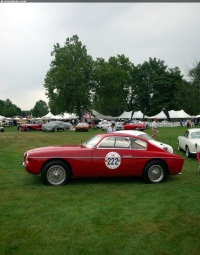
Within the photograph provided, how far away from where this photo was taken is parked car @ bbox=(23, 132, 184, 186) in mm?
7488

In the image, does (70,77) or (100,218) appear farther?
(70,77)

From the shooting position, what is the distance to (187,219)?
16.8 ft

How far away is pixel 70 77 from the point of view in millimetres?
53875

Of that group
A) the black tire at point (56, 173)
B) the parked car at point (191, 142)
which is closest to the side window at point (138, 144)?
the black tire at point (56, 173)

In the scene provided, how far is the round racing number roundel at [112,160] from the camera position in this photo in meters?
7.61

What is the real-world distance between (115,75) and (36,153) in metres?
58.0

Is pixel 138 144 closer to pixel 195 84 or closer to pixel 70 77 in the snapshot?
pixel 70 77

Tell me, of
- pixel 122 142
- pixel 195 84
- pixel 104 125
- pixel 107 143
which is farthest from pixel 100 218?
pixel 195 84

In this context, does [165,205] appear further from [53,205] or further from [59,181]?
[59,181]

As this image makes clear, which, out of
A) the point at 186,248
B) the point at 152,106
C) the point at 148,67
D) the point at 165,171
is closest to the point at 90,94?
the point at 152,106

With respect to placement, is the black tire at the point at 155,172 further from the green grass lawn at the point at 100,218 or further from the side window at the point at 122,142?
the side window at the point at 122,142

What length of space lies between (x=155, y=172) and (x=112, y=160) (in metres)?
1.31

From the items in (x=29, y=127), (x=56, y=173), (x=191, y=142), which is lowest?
(x=56, y=173)

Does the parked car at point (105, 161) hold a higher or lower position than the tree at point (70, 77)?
lower
